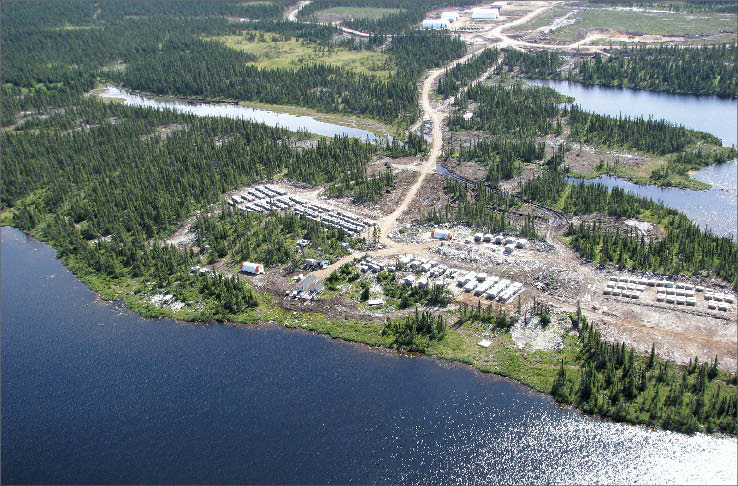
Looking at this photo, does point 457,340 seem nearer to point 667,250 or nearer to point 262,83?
point 667,250

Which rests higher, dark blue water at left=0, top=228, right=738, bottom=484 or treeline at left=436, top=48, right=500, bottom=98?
treeline at left=436, top=48, right=500, bottom=98

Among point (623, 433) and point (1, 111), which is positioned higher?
point (1, 111)

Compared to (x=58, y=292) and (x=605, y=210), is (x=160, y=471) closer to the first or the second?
(x=58, y=292)

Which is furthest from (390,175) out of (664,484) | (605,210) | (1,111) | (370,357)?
(1,111)

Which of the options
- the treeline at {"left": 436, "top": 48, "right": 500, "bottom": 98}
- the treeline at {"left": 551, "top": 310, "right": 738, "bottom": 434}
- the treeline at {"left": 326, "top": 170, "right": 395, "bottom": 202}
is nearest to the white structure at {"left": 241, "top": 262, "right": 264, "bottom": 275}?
the treeline at {"left": 326, "top": 170, "right": 395, "bottom": 202}

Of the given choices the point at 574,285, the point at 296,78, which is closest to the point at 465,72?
the point at 296,78

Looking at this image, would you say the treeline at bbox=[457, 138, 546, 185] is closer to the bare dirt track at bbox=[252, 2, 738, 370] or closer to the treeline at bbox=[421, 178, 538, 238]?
the bare dirt track at bbox=[252, 2, 738, 370]

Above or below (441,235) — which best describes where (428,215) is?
above
